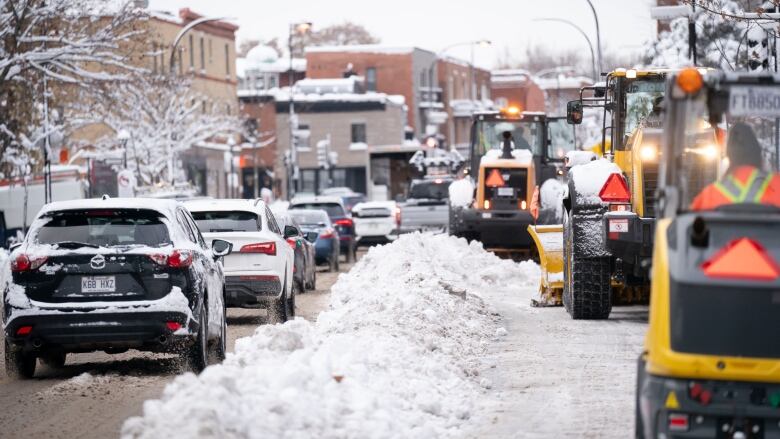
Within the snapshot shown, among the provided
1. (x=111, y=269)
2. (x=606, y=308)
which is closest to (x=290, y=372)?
(x=111, y=269)

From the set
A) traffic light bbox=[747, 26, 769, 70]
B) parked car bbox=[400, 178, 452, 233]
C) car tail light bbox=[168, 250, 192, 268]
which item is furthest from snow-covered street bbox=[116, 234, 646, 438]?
parked car bbox=[400, 178, 452, 233]

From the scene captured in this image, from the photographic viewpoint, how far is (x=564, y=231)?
65.4 feet

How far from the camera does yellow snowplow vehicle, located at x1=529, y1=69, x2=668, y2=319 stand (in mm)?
17531

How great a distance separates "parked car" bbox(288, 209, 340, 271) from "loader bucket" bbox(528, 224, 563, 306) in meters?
12.6

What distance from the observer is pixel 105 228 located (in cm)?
1428

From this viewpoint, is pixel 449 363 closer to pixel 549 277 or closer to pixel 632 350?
pixel 632 350

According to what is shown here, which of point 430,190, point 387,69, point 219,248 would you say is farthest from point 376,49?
point 219,248

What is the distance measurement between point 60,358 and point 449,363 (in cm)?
428

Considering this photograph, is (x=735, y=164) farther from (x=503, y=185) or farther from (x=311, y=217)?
(x=311, y=217)

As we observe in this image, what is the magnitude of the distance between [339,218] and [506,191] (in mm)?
7002

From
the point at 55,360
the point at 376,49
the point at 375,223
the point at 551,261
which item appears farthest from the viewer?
the point at 376,49

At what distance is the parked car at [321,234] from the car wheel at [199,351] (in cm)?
1890

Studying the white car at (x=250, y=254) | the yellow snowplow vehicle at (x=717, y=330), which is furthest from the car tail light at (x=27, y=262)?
the yellow snowplow vehicle at (x=717, y=330)

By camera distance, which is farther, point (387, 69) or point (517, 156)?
point (387, 69)
